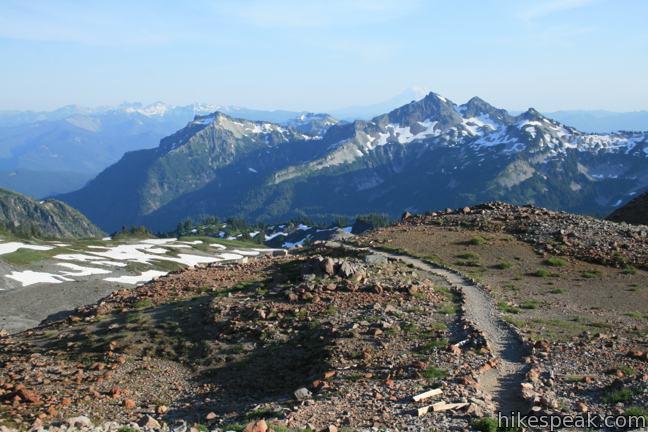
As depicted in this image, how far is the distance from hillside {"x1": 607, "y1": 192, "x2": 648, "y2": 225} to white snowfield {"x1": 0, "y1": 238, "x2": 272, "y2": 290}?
48.9m

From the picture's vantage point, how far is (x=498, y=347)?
22500 millimetres

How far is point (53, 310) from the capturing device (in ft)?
230

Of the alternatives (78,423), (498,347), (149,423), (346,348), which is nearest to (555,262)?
(498,347)

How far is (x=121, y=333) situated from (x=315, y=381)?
1156 centimetres

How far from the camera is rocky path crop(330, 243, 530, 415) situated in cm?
1788

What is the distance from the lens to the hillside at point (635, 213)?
2472 inches

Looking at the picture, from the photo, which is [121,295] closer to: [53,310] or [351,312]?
[351,312]

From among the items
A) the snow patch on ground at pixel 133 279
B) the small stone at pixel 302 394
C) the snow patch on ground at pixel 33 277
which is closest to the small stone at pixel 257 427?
the small stone at pixel 302 394

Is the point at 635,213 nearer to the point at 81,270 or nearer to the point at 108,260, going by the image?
the point at 81,270

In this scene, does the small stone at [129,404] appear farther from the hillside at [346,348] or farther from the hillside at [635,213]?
the hillside at [635,213]

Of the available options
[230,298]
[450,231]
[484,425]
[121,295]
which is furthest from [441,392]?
[450,231]

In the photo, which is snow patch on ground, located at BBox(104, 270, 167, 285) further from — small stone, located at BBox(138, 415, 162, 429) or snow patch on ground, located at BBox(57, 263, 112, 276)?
small stone, located at BBox(138, 415, 162, 429)

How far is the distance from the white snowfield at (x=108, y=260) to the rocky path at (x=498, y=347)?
171 feet

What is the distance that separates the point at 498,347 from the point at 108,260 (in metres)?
104
